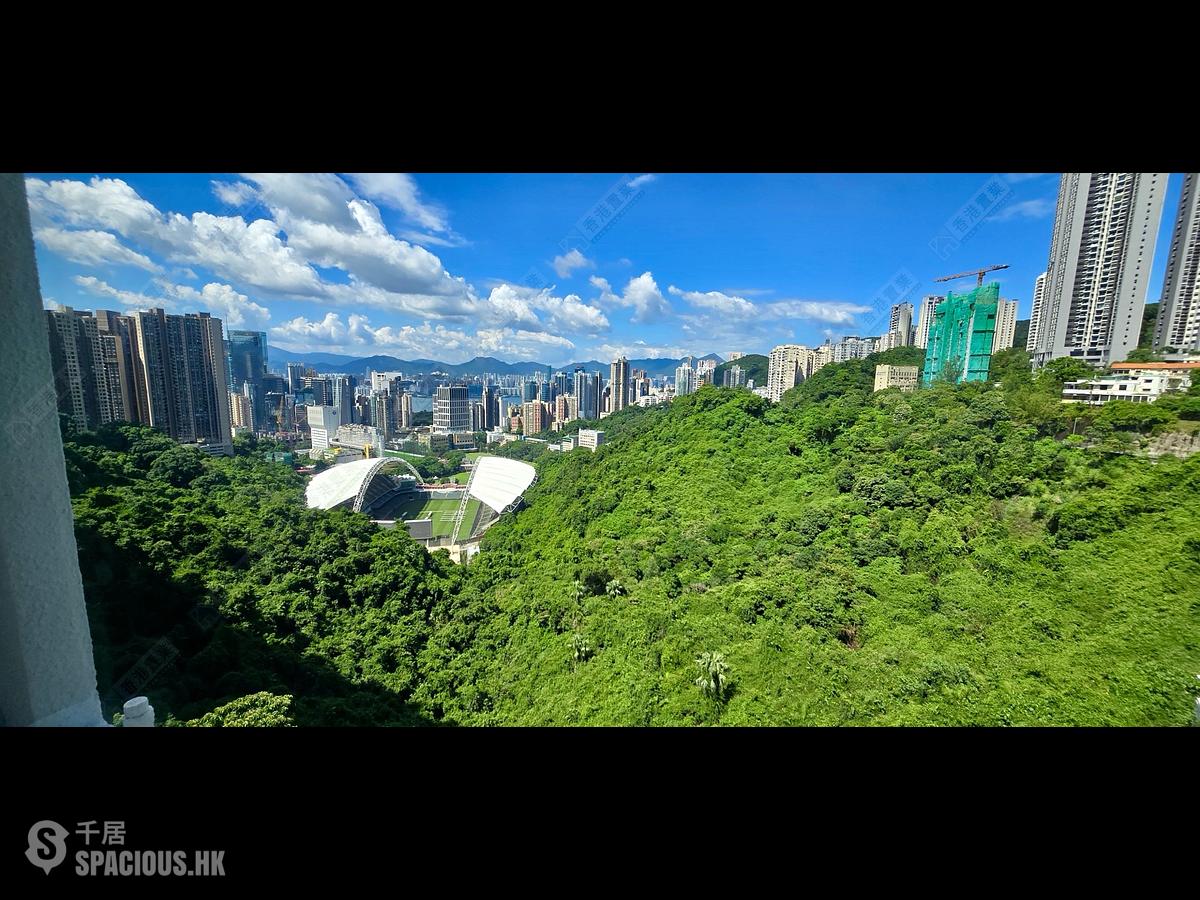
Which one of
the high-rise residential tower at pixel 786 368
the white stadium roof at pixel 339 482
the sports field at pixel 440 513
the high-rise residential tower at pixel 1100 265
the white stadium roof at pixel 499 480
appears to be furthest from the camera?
the high-rise residential tower at pixel 786 368

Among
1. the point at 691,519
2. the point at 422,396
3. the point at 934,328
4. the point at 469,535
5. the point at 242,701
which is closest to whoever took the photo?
the point at 242,701

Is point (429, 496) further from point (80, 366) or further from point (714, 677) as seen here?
point (714, 677)

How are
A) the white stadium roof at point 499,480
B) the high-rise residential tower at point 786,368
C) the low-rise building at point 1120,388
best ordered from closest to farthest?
the low-rise building at point 1120,388, the white stadium roof at point 499,480, the high-rise residential tower at point 786,368

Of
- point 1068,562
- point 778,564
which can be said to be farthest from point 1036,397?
point 778,564

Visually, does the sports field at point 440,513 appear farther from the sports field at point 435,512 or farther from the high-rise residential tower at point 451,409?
the high-rise residential tower at point 451,409

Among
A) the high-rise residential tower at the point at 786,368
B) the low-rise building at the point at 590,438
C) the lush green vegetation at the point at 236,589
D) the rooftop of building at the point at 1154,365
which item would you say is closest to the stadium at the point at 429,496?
the lush green vegetation at the point at 236,589
